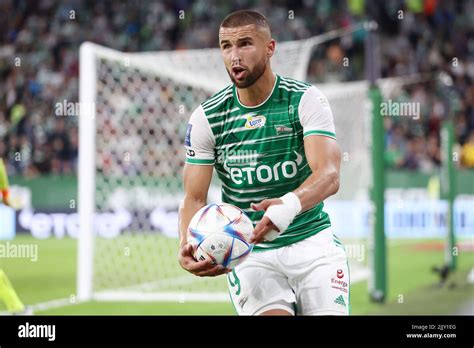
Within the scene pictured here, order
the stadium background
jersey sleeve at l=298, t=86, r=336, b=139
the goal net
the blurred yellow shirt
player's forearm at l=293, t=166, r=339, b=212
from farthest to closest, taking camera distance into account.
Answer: the blurred yellow shirt, the stadium background, the goal net, jersey sleeve at l=298, t=86, r=336, b=139, player's forearm at l=293, t=166, r=339, b=212

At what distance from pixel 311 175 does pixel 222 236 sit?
1.67 ft

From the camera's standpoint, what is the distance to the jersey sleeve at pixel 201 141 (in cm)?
469

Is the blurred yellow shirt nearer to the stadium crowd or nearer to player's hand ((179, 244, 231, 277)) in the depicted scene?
the stadium crowd

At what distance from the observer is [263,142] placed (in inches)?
181

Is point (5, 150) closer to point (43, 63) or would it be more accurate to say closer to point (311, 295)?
point (43, 63)

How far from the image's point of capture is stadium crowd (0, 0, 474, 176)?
17656mm

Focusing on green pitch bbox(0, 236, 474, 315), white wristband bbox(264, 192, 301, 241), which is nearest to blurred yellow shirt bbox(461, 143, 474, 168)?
green pitch bbox(0, 236, 474, 315)

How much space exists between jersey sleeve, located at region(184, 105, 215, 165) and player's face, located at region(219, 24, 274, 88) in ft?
0.95

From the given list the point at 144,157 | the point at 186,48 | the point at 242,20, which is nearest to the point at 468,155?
the point at 186,48

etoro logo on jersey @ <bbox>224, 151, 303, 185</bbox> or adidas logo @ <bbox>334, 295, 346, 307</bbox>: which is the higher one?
etoro logo on jersey @ <bbox>224, 151, 303, 185</bbox>

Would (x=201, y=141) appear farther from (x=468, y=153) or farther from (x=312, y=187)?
(x=468, y=153)

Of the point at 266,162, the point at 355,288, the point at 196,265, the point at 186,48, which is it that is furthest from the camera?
the point at 186,48
